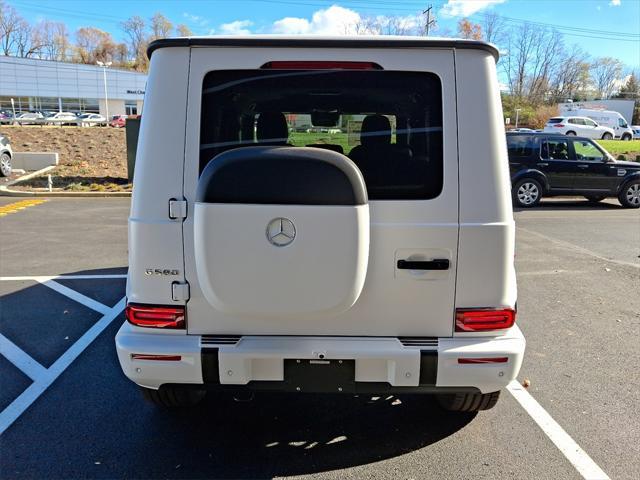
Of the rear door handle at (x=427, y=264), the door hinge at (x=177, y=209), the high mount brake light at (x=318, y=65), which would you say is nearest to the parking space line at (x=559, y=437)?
the rear door handle at (x=427, y=264)

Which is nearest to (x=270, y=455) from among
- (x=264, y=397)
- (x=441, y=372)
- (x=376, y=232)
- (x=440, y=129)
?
(x=264, y=397)

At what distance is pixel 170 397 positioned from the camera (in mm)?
3039

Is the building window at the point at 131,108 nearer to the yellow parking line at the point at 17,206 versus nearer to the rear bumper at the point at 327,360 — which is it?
the yellow parking line at the point at 17,206

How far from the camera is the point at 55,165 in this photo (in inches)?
714

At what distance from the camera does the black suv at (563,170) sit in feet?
41.8

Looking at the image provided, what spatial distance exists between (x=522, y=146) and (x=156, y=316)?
40.1ft

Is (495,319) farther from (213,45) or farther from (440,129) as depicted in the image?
(213,45)

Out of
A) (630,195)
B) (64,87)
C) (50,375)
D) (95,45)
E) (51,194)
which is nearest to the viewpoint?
(50,375)

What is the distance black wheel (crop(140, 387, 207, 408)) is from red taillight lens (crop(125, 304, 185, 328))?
590 millimetres

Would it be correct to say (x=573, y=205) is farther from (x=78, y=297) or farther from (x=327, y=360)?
(x=327, y=360)

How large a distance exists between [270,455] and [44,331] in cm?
287

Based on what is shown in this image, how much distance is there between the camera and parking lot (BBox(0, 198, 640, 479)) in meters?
2.75

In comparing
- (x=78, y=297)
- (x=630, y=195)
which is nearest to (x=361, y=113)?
(x=78, y=297)

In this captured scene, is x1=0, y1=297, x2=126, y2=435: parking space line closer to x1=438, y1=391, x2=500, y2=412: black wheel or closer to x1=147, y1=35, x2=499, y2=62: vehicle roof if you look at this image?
x1=147, y1=35, x2=499, y2=62: vehicle roof
